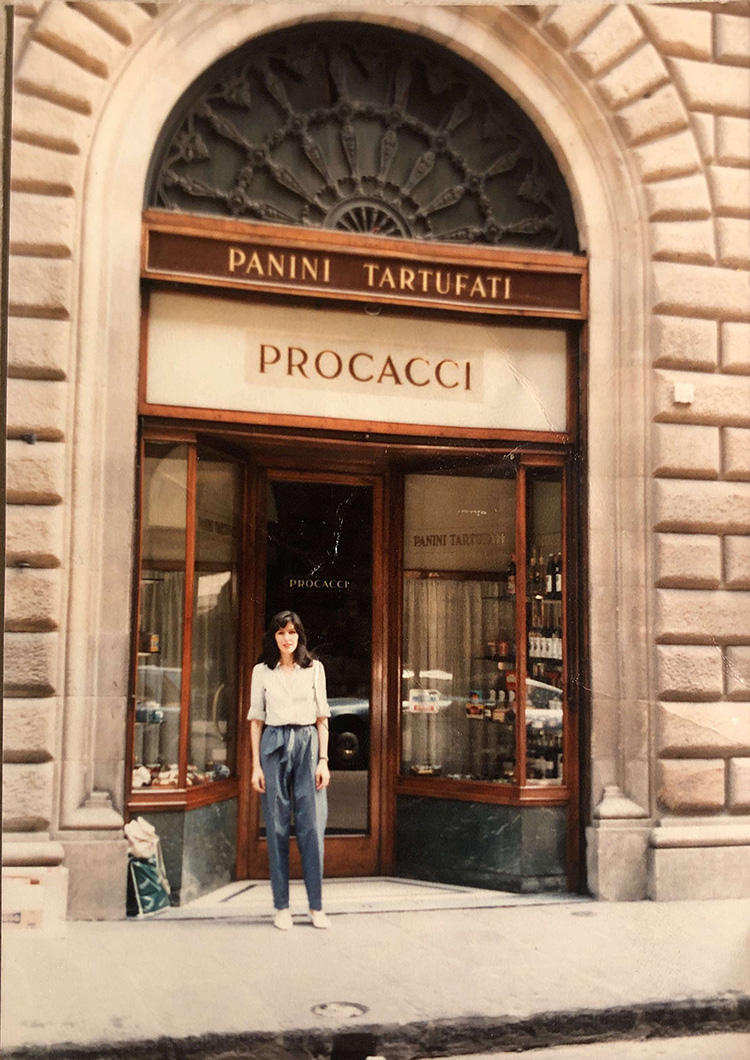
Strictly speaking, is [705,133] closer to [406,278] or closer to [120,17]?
[406,278]

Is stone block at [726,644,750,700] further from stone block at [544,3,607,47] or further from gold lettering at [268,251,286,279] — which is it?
stone block at [544,3,607,47]

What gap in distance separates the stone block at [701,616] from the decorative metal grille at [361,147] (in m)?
2.73

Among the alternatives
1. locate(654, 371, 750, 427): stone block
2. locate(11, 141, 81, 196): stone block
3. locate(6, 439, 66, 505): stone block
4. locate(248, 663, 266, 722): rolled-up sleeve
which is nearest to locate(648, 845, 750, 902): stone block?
locate(248, 663, 266, 722): rolled-up sleeve

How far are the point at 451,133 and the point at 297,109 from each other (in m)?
1.16

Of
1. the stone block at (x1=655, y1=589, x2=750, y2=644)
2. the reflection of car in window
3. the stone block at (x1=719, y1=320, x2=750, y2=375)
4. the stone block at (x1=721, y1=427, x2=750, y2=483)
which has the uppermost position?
the stone block at (x1=719, y1=320, x2=750, y2=375)

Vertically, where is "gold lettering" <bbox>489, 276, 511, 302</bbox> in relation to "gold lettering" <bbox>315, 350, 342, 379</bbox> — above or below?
above

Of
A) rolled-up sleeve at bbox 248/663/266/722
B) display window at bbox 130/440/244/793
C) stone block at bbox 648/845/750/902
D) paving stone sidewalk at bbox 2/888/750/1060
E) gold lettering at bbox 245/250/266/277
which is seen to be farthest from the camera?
stone block at bbox 648/845/750/902

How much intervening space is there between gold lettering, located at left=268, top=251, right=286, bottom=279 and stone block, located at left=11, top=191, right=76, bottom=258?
1339mm

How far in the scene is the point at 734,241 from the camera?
8.45 metres

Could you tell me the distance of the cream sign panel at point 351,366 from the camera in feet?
26.0

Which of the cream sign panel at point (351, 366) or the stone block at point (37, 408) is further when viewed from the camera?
the cream sign panel at point (351, 366)

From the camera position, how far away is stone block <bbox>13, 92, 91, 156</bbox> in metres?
7.31

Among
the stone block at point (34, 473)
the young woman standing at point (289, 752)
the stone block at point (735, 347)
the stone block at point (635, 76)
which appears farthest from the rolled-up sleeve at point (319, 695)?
the stone block at point (635, 76)

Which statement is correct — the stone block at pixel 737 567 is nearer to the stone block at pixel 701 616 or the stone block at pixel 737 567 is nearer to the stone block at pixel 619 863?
the stone block at pixel 701 616
